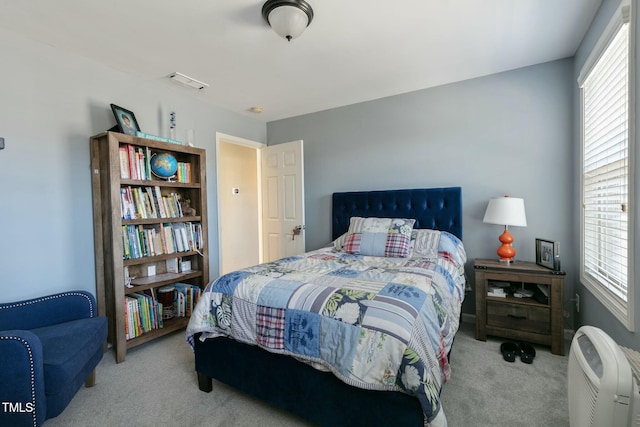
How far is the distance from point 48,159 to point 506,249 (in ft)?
12.7

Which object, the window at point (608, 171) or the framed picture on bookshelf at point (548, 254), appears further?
the framed picture on bookshelf at point (548, 254)

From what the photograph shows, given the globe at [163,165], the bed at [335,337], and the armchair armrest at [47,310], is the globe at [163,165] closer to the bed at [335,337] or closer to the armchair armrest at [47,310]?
the armchair armrest at [47,310]

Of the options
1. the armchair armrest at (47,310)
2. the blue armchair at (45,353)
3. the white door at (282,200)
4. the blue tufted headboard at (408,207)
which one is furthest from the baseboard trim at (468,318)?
the armchair armrest at (47,310)

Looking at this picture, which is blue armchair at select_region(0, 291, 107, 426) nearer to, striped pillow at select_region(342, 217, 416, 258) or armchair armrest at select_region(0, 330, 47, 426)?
armchair armrest at select_region(0, 330, 47, 426)

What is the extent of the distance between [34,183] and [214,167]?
1.65 m

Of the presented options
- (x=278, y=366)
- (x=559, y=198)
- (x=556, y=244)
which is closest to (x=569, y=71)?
(x=559, y=198)

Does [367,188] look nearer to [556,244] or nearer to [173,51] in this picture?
[556,244]

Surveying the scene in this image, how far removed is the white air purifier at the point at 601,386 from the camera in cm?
85

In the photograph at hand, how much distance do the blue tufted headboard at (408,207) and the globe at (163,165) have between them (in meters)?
1.86

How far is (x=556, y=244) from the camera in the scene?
7.75 feet

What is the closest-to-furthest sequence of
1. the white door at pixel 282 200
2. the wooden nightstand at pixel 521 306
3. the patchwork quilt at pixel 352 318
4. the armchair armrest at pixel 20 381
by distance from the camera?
the patchwork quilt at pixel 352 318, the armchair armrest at pixel 20 381, the wooden nightstand at pixel 521 306, the white door at pixel 282 200

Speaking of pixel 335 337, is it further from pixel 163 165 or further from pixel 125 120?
pixel 125 120

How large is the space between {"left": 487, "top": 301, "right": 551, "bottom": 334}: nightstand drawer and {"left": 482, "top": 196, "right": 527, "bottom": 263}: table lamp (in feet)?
1.38

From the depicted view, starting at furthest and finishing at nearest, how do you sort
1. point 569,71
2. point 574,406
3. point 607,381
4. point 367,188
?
point 367,188 < point 569,71 < point 574,406 < point 607,381
